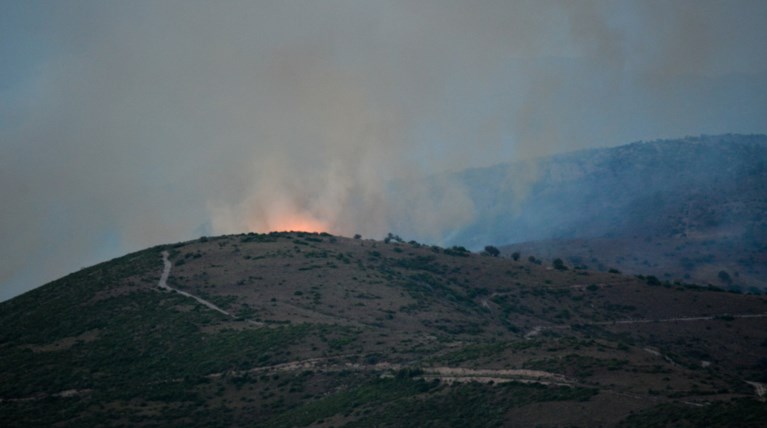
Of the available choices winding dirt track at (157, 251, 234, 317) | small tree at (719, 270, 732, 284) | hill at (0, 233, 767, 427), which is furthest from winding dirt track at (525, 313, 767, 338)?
small tree at (719, 270, 732, 284)

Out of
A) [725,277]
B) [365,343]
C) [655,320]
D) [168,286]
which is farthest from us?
[725,277]

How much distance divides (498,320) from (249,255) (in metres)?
38.5

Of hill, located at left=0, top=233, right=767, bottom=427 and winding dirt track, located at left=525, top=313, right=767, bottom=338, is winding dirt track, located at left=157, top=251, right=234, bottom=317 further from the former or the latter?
winding dirt track, located at left=525, top=313, right=767, bottom=338

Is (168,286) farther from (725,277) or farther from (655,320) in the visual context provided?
(725,277)

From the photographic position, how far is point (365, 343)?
85.0 metres

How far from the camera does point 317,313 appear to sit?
97.9 metres

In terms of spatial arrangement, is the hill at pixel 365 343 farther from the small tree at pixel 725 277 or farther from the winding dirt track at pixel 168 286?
the small tree at pixel 725 277

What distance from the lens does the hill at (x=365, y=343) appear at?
62.4m

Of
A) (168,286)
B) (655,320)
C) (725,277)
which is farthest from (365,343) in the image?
(725,277)

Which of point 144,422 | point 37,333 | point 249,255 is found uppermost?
point 249,255

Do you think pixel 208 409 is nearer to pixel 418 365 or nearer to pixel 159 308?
pixel 418 365

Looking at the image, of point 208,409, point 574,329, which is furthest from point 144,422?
point 574,329

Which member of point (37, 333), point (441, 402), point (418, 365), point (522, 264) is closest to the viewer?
point (441, 402)

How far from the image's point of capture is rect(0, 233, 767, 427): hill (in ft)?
205
